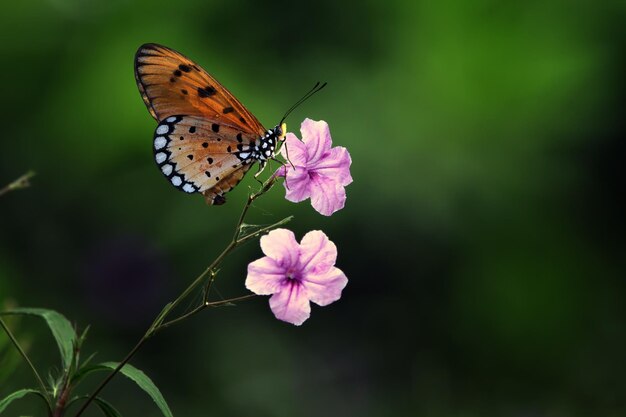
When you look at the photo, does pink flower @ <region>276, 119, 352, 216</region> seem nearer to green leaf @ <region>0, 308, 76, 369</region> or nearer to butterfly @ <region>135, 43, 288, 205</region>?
butterfly @ <region>135, 43, 288, 205</region>

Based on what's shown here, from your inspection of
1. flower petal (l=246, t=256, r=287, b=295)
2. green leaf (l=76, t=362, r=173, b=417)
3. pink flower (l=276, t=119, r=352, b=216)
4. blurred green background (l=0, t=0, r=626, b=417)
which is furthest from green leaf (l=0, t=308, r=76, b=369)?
blurred green background (l=0, t=0, r=626, b=417)

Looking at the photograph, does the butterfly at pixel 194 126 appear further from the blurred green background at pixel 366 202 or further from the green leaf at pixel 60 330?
the blurred green background at pixel 366 202

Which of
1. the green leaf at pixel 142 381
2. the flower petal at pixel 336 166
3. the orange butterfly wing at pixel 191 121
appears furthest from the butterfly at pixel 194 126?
the green leaf at pixel 142 381

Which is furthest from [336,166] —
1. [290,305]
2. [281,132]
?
[290,305]

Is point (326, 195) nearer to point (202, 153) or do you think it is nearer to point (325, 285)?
point (325, 285)

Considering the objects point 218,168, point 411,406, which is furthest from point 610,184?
point 218,168

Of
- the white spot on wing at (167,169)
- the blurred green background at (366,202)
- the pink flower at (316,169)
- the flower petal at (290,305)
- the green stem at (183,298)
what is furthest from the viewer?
the blurred green background at (366,202)

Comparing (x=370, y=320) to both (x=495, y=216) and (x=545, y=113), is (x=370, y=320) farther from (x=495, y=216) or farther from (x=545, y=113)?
(x=545, y=113)
